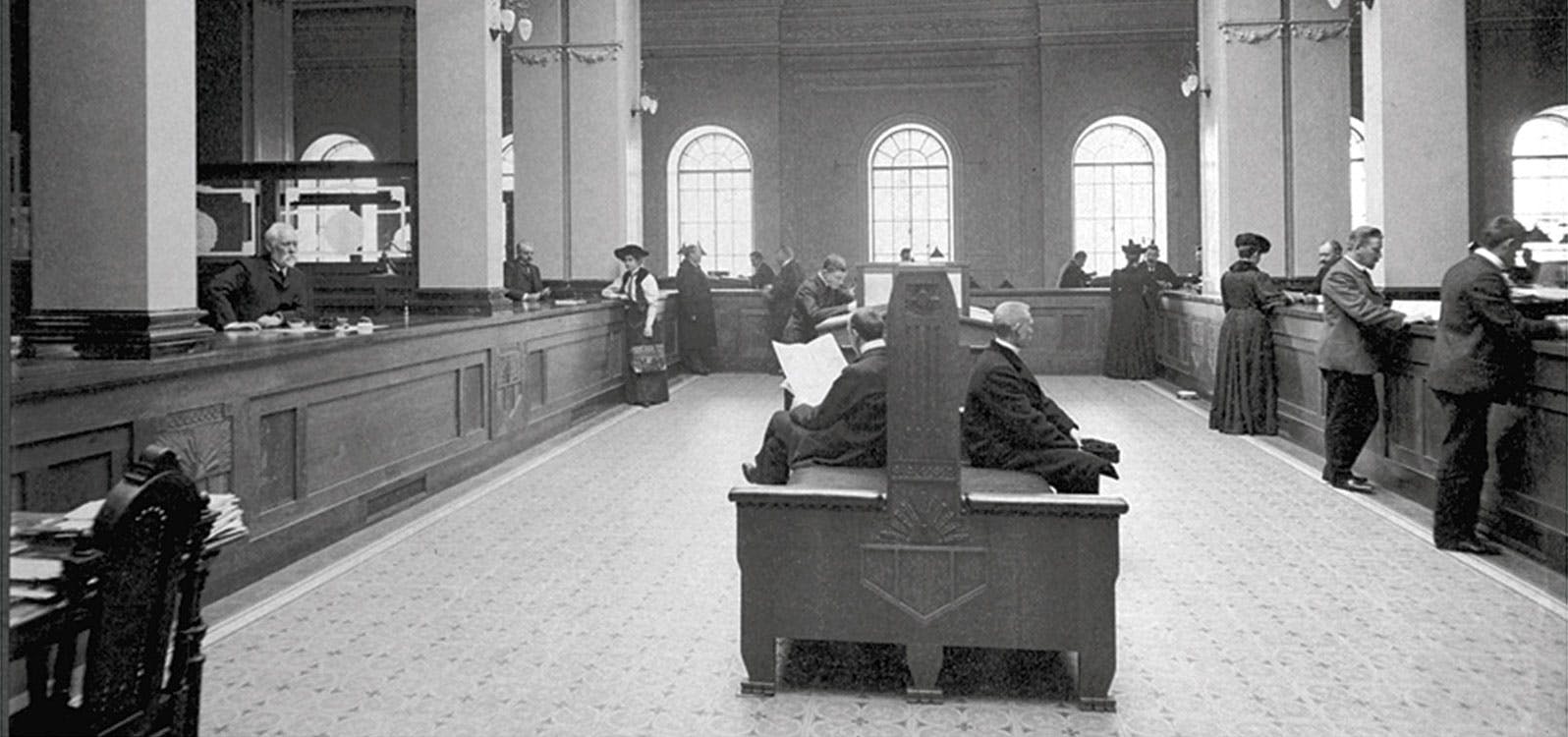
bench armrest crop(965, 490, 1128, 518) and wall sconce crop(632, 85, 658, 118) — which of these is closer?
bench armrest crop(965, 490, 1128, 518)

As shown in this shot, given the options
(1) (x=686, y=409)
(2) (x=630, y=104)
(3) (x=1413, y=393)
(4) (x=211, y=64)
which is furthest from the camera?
(4) (x=211, y=64)

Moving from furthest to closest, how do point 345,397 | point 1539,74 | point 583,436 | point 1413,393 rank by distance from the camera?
point 1539,74 → point 583,436 → point 1413,393 → point 345,397

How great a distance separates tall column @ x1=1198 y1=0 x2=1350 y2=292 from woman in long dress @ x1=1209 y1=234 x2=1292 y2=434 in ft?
8.86

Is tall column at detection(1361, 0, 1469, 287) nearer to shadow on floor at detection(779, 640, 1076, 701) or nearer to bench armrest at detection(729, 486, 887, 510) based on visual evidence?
shadow on floor at detection(779, 640, 1076, 701)

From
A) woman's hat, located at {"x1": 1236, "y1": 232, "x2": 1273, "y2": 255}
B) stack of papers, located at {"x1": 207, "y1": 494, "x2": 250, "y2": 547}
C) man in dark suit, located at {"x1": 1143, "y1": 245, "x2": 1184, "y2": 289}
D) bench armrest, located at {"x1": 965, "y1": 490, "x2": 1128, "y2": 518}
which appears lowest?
bench armrest, located at {"x1": 965, "y1": 490, "x2": 1128, "y2": 518}

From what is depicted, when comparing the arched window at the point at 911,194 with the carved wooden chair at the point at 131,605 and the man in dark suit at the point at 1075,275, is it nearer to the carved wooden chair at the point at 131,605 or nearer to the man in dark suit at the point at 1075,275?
the man in dark suit at the point at 1075,275

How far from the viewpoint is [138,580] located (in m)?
1.94

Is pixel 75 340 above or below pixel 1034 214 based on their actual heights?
below

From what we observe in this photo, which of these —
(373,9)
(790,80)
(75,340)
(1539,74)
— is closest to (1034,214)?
(790,80)

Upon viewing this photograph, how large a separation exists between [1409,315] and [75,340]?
23.8 ft

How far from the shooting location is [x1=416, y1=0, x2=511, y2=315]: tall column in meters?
9.16

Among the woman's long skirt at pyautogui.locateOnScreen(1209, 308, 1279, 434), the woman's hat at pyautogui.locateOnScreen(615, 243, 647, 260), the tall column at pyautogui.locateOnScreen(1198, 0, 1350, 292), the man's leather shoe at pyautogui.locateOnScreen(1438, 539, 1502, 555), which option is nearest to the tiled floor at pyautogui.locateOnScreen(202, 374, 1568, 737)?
the man's leather shoe at pyautogui.locateOnScreen(1438, 539, 1502, 555)

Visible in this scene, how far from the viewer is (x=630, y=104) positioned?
45.7 feet

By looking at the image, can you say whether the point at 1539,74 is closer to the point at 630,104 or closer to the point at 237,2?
the point at 630,104
